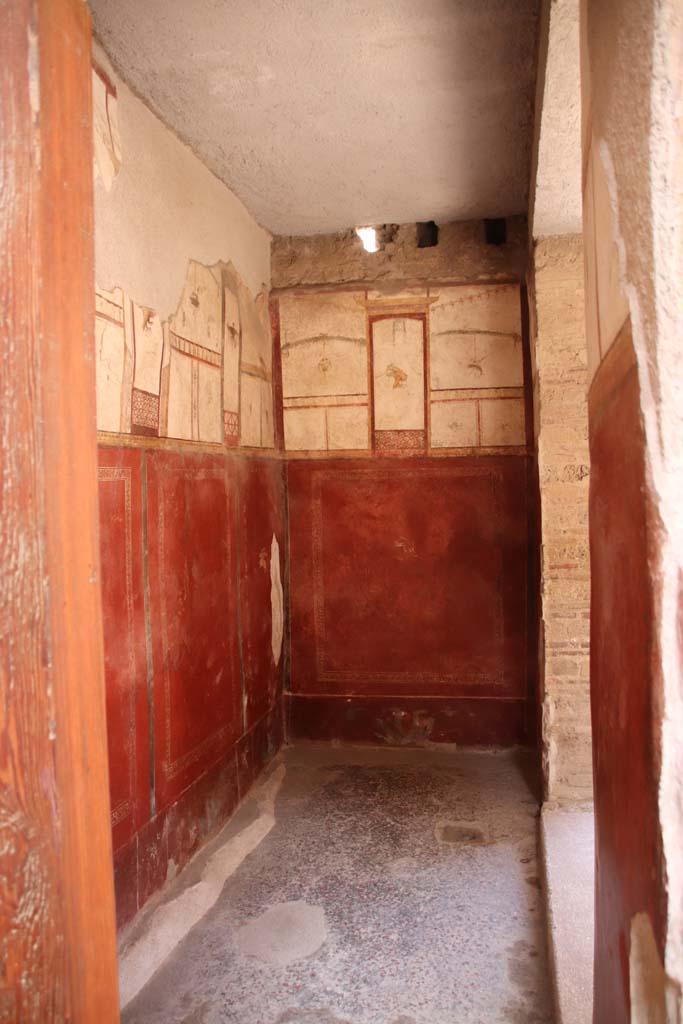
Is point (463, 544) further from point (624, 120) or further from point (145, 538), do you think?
point (624, 120)

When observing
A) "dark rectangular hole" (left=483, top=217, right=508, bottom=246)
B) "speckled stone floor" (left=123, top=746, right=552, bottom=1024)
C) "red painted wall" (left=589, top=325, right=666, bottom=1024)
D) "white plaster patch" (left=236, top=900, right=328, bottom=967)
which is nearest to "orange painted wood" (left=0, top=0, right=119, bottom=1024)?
"red painted wall" (left=589, top=325, right=666, bottom=1024)

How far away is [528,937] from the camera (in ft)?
7.94

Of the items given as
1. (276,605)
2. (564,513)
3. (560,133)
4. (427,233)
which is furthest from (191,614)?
(427,233)

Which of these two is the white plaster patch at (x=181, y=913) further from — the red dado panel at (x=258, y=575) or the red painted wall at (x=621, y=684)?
the red painted wall at (x=621, y=684)

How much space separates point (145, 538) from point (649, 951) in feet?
6.90

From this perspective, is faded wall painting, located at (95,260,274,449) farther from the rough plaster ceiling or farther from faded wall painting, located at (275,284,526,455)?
the rough plaster ceiling

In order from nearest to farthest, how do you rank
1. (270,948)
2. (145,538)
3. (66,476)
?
(66,476) < (270,948) < (145,538)

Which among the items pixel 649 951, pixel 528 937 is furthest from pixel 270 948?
pixel 649 951

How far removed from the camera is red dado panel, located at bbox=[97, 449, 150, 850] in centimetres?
238

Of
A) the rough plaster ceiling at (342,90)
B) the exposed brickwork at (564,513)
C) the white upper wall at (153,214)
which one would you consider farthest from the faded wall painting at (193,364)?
the exposed brickwork at (564,513)

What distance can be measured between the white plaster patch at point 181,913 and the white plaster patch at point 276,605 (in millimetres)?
957

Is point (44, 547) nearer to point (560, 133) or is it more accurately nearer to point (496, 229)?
point (560, 133)

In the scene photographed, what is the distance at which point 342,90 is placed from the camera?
106 inches

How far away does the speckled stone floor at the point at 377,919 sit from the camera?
212 centimetres
